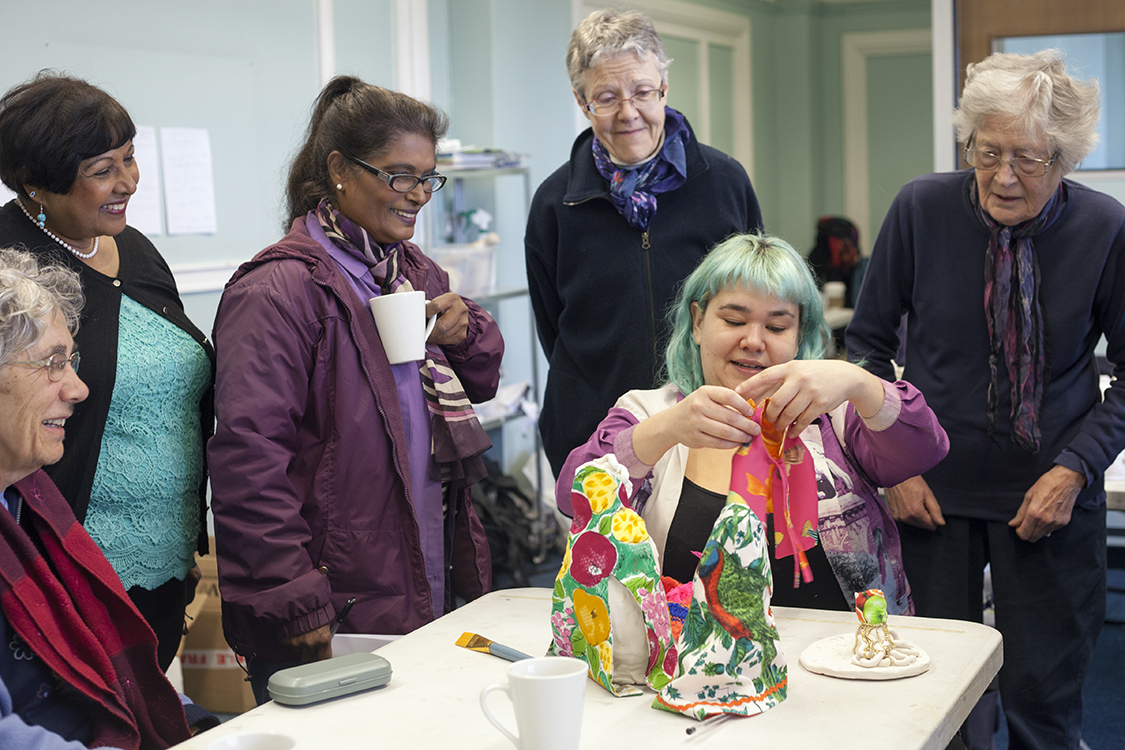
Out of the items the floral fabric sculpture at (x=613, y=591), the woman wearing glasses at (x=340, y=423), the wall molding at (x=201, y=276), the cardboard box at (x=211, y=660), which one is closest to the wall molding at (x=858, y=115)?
the wall molding at (x=201, y=276)

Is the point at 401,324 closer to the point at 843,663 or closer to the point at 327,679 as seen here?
the point at 327,679

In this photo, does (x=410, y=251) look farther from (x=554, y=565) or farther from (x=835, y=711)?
(x=554, y=565)

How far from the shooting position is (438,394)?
1.85 metres

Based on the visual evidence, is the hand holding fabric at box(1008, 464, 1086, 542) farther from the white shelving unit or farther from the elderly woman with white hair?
the white shelving unit

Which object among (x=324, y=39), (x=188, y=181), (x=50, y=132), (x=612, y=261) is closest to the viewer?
(x=50, y=132)

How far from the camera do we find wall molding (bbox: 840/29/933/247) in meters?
7.72

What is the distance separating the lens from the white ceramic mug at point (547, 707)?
1064 millimetres

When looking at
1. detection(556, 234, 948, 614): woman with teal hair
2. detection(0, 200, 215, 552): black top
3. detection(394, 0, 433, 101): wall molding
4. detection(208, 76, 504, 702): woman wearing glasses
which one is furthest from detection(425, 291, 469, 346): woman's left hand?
detection(394, 0, 433, 101): wall molding

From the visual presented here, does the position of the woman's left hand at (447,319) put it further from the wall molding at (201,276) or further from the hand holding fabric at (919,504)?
the wall molding at (201,276)

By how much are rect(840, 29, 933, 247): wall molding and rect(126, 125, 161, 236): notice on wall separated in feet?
18.8

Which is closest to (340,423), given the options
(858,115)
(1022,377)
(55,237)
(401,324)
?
(401,324)

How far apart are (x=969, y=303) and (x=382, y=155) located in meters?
1.12

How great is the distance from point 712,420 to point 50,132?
1081 millimetres

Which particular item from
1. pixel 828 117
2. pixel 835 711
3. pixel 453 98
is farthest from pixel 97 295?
pixel 828 117
